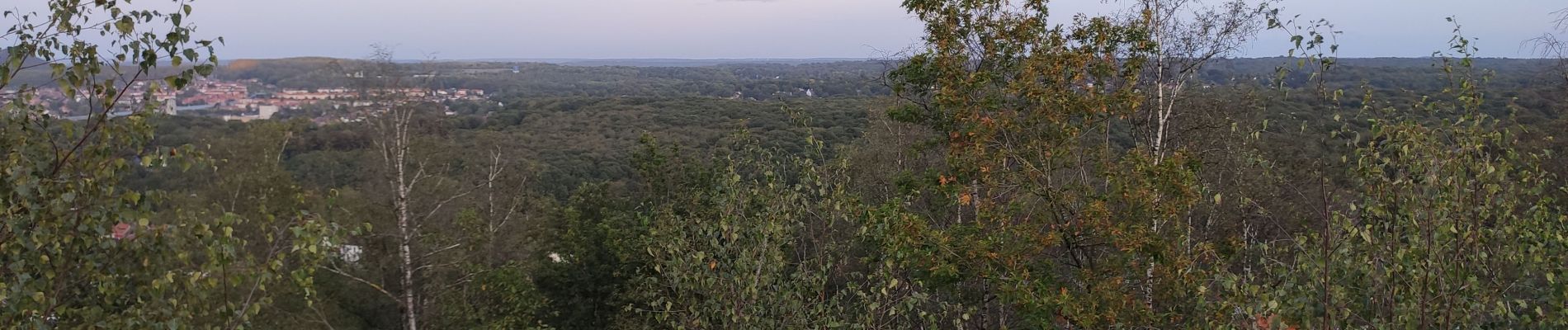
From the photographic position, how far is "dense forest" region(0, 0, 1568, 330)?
13.2 ft

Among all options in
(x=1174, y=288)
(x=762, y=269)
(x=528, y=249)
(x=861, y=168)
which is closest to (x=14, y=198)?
(x=762, y=269)

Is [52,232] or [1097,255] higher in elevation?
[52,232]

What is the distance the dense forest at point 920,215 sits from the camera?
4.03 metres

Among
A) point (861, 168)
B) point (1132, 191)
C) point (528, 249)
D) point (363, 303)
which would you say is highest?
point (1132, 191)

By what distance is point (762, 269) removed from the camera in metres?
6.84

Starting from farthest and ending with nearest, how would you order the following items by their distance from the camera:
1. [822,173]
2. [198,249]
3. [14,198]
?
[822,173] → [198,249] → [14,198]

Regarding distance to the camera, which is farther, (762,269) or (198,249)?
(762,269)

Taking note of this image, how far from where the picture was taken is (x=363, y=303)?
15320mm

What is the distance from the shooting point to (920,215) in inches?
359

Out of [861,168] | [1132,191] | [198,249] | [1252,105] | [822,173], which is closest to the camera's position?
[198,249]

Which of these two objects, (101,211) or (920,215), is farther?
(920,215)

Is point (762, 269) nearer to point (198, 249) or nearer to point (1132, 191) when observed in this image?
point (1132, 191)

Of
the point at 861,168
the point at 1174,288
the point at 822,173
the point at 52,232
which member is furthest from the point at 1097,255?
the point at 861,168

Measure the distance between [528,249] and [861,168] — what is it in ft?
20.7
